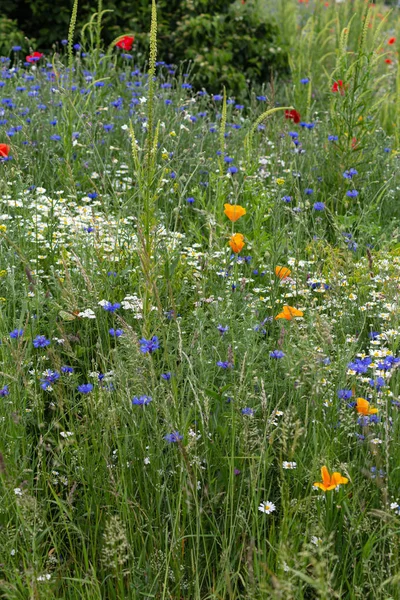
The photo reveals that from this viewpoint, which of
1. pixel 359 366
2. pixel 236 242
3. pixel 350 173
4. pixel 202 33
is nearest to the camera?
pixel 359 366

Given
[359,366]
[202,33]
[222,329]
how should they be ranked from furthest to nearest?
[202,33] → [222,329] → [359,366]

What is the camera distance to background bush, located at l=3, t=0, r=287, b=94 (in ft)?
20.7

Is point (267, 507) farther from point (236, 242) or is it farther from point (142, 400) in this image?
point (236, 242)

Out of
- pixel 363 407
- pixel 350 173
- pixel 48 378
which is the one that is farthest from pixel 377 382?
pixel 350 173

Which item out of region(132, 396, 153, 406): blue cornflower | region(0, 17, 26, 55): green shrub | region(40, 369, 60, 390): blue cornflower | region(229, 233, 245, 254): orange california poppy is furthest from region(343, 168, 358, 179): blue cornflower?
region(0, 17, 26, 55): green shrub

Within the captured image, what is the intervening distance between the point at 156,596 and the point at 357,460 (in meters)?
0.68

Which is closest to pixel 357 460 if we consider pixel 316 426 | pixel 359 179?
pixel 316 426

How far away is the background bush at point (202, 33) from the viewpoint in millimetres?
6312

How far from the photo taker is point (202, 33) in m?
6.36

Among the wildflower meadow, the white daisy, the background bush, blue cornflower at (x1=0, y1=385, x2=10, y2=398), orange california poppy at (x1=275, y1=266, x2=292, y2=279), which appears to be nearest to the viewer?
the wildflower meadow

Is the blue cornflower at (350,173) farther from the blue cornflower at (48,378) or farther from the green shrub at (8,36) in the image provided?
the green shrub at (8,36)

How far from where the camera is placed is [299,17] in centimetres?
993

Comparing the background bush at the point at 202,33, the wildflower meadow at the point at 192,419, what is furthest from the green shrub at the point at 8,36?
the wildflower meadow at the point at 192,419

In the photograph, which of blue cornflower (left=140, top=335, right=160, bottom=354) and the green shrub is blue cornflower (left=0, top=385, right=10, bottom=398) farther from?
the green shrub
